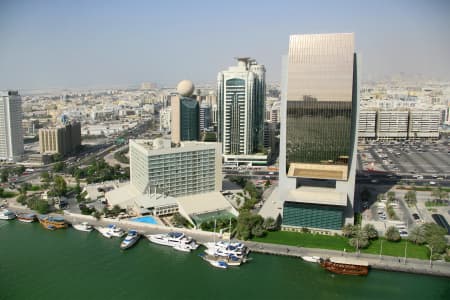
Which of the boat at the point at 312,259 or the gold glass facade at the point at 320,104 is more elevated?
the gold glass facade at the point at 320,104

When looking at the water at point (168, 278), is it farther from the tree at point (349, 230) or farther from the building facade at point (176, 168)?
the building facade at point (176, 168)

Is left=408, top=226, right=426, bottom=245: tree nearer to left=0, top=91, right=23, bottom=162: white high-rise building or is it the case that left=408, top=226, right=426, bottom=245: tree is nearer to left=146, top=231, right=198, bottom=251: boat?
left=146, top=231, right=198, bottom=251: boat

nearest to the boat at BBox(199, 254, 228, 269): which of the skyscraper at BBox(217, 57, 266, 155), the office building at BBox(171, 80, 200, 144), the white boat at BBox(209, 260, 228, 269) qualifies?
Answer: the white boat at BBox(209, 260, 228, 269)

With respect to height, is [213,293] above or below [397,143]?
below

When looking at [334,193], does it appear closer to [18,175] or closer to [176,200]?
[176,200]

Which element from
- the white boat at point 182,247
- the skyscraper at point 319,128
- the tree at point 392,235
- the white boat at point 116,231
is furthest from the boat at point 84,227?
the tree at point 392,235

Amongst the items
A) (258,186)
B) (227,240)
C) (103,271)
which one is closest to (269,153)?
(258,186)

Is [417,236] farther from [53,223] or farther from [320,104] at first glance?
[53,223]
